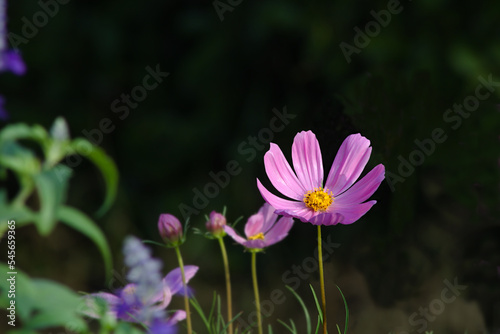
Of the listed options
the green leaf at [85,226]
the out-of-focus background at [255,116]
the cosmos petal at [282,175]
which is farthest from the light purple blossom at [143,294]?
the out-of-focus background at [255,116]

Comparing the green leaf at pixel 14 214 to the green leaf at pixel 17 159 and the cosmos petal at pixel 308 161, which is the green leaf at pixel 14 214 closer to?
the green leaf at pixel 17 159

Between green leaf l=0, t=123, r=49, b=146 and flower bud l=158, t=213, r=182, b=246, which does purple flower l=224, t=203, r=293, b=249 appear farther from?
green leaf l=0, t=123, r=49, b=146

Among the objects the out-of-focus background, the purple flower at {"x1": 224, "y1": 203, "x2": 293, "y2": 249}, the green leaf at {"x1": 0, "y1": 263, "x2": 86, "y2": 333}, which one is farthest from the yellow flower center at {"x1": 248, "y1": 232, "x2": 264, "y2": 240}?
the out-of-focus background

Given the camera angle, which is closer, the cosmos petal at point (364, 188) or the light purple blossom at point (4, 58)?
the light purple blossom at point (4, 58)

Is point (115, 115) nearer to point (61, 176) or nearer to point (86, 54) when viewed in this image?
point (86, 54)

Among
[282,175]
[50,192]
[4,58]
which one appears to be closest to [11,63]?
[4,58]

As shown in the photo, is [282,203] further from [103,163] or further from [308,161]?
[103,163]
